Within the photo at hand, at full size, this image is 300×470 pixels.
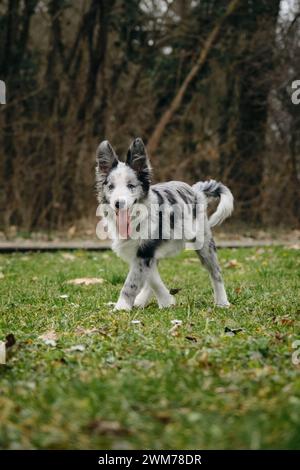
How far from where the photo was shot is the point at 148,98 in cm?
1770

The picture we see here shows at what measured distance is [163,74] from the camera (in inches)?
709

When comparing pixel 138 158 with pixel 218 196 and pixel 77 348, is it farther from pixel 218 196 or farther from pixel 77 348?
pixel 77 348

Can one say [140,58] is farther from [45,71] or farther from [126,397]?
[126,397]

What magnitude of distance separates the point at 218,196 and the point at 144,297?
1.43m

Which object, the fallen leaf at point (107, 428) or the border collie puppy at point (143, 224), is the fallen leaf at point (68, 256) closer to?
the border collie puppy at point (143, 224)

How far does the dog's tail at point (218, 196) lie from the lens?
751cm

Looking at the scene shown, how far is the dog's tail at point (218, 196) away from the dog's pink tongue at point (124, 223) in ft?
3.32

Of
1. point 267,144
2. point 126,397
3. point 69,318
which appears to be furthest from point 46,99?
point 126,397

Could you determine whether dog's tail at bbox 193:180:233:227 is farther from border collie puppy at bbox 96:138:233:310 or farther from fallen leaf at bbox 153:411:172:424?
fallen leaf at bbox 153:411:172:424

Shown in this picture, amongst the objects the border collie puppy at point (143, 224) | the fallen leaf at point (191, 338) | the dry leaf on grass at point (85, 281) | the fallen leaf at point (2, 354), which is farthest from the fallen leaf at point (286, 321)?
the dry leaf on grass at point (85, 281)

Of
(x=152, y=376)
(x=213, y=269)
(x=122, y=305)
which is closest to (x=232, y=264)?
(x=213, y=269)

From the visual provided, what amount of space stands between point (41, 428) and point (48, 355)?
1.30 m

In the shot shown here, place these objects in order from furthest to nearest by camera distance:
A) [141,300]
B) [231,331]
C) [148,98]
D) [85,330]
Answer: [148,98] < [141,300] < [85,330] < [231,331]

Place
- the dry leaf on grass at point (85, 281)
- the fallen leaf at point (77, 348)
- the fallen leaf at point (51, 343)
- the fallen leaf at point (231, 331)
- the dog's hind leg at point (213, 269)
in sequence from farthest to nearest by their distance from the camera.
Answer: the dry leaf on grass at point (85, 281) → the dog's hind leg at point (213, 269) → the fallen leaf at point (231, 331) → the fallen leaf at point (51, 343) → the fallen leaf at point (77, 348)
